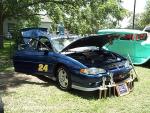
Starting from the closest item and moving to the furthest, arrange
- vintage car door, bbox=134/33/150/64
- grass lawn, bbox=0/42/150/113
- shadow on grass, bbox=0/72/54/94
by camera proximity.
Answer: grass lawn, bbox=0/42/150/113 < shadow on grass, bbox=0/72/54/94 < vintage car door, bbox=134/33/150/64

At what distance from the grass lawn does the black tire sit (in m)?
0.14

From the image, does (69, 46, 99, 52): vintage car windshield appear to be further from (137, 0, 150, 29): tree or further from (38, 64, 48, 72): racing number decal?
(137, 0, 150, 29): tree

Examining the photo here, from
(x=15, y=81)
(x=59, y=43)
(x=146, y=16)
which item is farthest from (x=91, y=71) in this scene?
(x=146, y=16)

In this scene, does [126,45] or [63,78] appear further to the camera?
[126,45]

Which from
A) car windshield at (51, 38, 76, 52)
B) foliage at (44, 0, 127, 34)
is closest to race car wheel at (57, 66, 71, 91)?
car windshield at (51, 38, 76, 52)

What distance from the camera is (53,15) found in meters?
24.1

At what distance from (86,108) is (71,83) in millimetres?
1240

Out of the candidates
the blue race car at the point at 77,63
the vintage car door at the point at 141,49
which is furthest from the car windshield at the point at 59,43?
the vintage car door at the point at 141,49

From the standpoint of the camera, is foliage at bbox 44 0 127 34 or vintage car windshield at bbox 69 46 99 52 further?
foliage at bbox 44 0 127 34

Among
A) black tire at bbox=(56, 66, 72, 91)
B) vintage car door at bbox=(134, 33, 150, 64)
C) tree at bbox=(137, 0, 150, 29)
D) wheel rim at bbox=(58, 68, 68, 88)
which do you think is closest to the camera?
black tire at bbox=(56, 66, 72, 91)

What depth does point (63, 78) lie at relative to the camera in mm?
8766

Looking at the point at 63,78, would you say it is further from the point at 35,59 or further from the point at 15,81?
the point at 15,81

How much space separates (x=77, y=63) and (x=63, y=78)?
0.75 metres

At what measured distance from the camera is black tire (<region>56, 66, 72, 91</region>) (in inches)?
333
